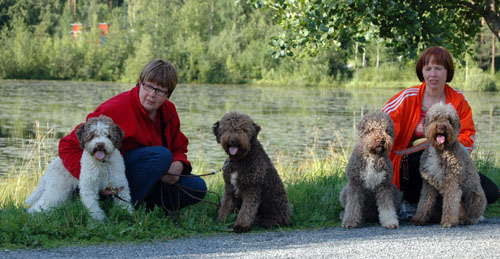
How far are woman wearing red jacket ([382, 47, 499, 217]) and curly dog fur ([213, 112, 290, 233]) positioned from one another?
5.11 ft

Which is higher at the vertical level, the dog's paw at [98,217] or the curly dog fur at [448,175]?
the curly dog fur at [448,175]

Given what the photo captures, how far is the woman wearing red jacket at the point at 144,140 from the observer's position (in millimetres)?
5316

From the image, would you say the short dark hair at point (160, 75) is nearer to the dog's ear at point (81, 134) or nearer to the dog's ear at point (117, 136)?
the dog's ear at point (117, 136)

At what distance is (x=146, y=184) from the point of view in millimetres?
5410

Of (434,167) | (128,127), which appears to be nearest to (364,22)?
(434,167)

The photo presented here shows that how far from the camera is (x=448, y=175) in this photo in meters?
5.35

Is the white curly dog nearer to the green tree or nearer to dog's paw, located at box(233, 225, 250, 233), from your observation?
dog's paw, located at box(233, 225, 250, 233)

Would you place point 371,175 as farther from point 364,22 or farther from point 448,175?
point 364,22

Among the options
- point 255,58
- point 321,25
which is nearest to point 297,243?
point 321,25

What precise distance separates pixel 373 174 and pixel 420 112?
3.83 ft

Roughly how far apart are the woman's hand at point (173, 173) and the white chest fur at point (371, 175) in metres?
1.84

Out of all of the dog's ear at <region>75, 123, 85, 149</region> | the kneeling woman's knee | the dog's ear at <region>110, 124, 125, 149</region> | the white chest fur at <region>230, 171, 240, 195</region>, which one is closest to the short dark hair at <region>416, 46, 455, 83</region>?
the white chest fur at <region>230, 171, 240, 195</region>

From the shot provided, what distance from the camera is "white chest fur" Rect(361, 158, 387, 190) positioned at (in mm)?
5234

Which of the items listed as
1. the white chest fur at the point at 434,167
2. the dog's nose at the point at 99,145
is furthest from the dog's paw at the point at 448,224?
the dog's nose at the point at 99,145
